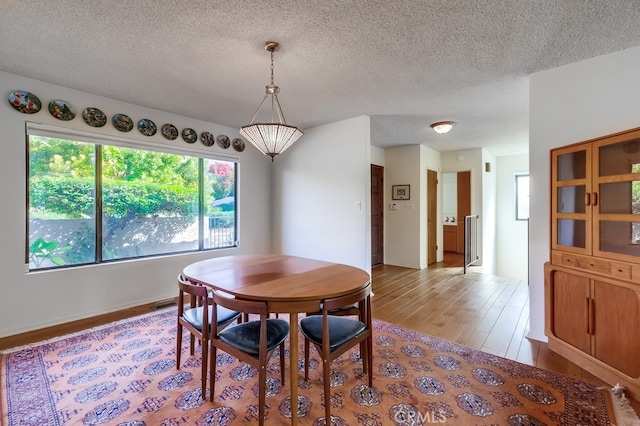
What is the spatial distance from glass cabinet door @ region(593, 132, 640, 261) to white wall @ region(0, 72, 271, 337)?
4.22 metres

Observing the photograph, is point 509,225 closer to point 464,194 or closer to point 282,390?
point 464,194

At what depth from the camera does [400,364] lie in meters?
2.21

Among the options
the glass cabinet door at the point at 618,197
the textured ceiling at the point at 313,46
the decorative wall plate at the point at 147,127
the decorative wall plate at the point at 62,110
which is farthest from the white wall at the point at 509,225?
the decorative wall plate at the point at 62,110

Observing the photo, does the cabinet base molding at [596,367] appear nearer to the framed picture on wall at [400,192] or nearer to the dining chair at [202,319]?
the dining chair at [202,319]

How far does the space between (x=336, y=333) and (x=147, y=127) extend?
338 centimetres

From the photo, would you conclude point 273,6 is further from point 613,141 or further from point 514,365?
point 514,365

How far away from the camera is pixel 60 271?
2.96 meters

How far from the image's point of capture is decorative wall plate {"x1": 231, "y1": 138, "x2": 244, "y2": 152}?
14.7 feet

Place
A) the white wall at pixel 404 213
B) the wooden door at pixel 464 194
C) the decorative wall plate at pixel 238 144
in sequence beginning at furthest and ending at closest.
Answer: the wooden door at pixel 464 194, the white wall at pixel 404 213, the decorative wall plate at pixel 238 144

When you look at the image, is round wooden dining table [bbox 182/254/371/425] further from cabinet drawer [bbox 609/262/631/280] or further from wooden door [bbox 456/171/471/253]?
wooden door [bbox 456/171/471/253]

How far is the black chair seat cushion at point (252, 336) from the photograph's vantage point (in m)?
1.65

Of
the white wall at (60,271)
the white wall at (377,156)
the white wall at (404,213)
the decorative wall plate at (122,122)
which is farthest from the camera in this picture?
the white wall at (377,156)

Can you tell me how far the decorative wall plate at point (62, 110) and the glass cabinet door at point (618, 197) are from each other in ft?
15.3

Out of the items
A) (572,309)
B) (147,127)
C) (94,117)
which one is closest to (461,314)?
(572,309)
